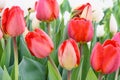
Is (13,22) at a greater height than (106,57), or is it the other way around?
(13,22)

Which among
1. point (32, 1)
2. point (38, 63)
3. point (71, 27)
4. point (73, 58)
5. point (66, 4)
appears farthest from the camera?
point (66, 4)

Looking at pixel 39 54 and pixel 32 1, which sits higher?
pixel 32 1

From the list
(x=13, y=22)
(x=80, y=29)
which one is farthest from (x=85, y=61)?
(x=13, y=22)

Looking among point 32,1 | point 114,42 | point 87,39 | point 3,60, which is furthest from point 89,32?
point 32,1

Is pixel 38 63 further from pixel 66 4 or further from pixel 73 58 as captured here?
pixel 66 4

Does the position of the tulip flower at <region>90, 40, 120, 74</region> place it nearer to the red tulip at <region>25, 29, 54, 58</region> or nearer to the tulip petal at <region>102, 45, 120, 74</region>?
the tulip petal at <region>102, 45, 120, 74</region>

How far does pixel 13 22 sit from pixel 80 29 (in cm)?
17

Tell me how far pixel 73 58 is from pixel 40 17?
0.27 metres

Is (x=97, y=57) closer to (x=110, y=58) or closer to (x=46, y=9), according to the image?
(x=110, y=58)

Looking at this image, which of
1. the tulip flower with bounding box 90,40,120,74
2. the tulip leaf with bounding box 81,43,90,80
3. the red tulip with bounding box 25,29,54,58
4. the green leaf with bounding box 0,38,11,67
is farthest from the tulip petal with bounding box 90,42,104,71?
the green leaf with bounding box 0,38,11,67

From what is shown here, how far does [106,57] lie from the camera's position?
0.86 metres

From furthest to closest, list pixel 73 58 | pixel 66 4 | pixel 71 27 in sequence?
1. pixel 66 4
2. pixel 71 27
3. pixel 73 58

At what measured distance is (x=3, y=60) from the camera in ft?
3.63

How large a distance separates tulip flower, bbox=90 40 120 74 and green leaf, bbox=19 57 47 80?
0.73ft
